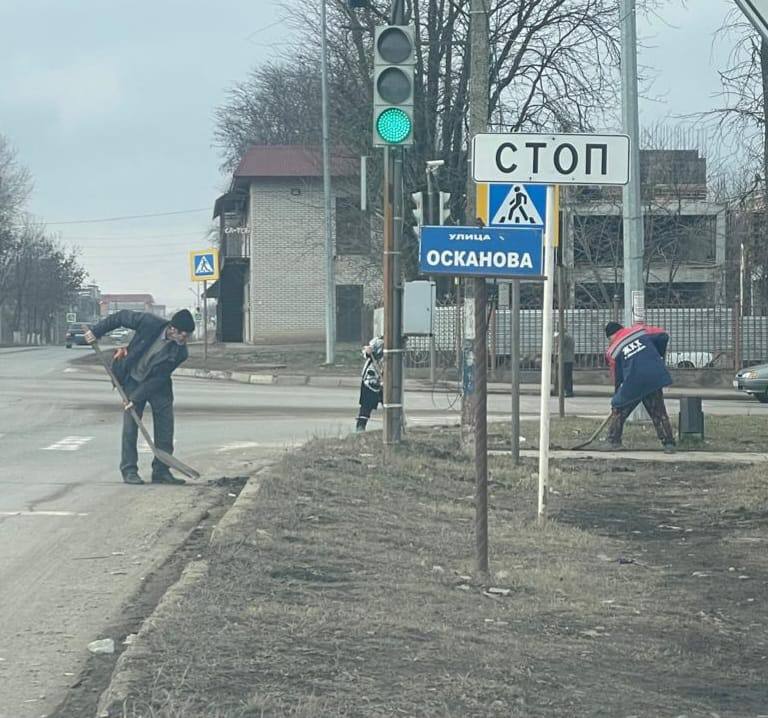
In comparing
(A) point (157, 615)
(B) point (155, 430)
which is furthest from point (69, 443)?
(A) point (157, 615)

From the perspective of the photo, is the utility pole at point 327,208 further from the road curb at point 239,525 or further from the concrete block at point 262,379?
the road curb at point 239,525

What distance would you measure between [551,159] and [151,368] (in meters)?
4.60

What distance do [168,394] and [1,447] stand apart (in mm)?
3305

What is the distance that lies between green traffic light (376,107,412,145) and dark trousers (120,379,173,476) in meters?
3.08

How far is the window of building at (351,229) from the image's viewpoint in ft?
139

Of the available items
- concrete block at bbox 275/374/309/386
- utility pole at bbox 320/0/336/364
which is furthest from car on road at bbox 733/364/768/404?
utility pole at bbox 320/0/336/364

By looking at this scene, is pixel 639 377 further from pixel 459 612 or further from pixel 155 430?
pixel 459 612

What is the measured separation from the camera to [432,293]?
13602 millimetres

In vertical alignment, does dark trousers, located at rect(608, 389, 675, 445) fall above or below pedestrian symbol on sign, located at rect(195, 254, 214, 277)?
below

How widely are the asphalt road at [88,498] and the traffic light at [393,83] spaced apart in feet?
11.5

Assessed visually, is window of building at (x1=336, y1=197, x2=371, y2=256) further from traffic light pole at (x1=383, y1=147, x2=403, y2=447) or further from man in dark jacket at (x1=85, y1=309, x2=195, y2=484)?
man in dark jacket at (x1=85, y1=309, x2=195, y2=484)

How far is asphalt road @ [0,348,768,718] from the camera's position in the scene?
19.7 feet

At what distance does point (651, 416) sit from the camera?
48.2ft

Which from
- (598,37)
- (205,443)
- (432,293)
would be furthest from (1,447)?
(598,37)
